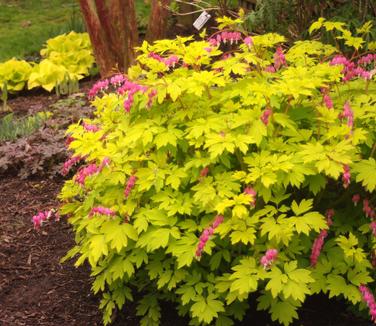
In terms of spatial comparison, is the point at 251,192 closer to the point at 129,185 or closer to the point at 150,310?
the point at 129,185

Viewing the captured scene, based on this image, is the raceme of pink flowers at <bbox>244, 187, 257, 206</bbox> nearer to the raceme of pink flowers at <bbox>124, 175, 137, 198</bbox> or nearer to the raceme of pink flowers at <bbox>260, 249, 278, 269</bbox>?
the raceme of pink flowers at <bbox>260, 249, 278, 269</bbox>

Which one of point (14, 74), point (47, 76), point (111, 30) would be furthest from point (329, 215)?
point (14, 74)

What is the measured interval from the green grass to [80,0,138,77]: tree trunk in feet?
8.99

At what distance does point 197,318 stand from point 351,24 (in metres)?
4.04

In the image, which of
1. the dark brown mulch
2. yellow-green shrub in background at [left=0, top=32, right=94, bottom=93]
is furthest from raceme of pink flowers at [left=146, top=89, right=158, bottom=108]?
yellow-green shrub in background at [left=0, top=32, right=94, bottom=93]

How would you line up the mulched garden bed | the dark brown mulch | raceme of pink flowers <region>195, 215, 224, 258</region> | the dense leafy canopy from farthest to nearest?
the dark brown mulch → the mulched garden bed → the dense leafy canopy → raceme of pink flowers <region>195, 215, 224, 258</region>

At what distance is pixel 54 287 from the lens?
13.0 feet

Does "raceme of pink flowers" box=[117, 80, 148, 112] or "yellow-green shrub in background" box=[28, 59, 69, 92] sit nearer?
"raceme of pink flowers" box=[117, 80, 148, 112]

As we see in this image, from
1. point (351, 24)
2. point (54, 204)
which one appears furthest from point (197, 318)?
point (351, 24)

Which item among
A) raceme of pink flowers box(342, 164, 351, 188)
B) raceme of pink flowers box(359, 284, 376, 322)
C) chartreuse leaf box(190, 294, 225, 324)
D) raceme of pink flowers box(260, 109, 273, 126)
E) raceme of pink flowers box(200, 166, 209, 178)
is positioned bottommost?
chartreuse leaf box(190, 294, 225, 324)

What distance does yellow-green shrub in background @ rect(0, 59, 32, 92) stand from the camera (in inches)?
338

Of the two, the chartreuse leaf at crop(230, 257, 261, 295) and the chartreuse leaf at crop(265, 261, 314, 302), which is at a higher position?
the chartreuse leaf at crop(230, 257, 261, 295)

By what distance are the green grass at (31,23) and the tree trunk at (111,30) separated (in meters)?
2.74

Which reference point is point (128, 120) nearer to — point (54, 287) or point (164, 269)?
point (164, 269)
